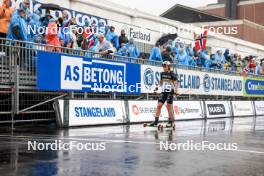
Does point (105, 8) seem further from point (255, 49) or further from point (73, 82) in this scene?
point (255, 49)

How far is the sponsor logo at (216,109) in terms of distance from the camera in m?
22.1

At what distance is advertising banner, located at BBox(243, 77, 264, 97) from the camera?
88.5ft

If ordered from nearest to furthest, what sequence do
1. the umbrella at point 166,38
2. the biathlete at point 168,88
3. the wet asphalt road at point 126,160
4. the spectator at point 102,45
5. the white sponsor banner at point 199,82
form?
the wet asphalt road at point 126,160 < the biathlete at point 168,88 < the white sponsor banner at point 199,82 < the spectator at point 102,45 < the umbrella at point 166,38

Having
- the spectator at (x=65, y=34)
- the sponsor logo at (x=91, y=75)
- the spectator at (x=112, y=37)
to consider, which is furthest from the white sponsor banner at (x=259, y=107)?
the spectator at (x=65, y=34)

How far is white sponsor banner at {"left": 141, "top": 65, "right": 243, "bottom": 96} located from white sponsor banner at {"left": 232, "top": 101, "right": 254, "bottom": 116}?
58 cm

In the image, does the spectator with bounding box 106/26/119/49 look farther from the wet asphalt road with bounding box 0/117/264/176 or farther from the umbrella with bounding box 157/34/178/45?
the wet asphalt road with bounding box 0/117/264/176

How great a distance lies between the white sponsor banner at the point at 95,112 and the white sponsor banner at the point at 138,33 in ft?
21.0

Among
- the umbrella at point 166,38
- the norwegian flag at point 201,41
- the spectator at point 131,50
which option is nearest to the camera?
the spectator at point 131,50

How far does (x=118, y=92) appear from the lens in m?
16.3

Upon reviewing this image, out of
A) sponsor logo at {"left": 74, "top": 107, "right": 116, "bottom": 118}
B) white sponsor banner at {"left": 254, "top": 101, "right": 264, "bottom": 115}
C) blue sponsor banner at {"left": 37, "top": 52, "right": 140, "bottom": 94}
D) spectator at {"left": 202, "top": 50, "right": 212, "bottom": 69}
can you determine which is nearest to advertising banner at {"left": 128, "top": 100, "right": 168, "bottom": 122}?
blue sponsor banner at {"left": 37, "top": 52, "right": 140, "bottom": 94}

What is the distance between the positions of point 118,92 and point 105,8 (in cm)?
716

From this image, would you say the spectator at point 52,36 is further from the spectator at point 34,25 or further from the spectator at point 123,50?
the spectator at point 123,50

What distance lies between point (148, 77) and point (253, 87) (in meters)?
12.2

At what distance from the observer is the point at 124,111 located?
1631 centimetres
